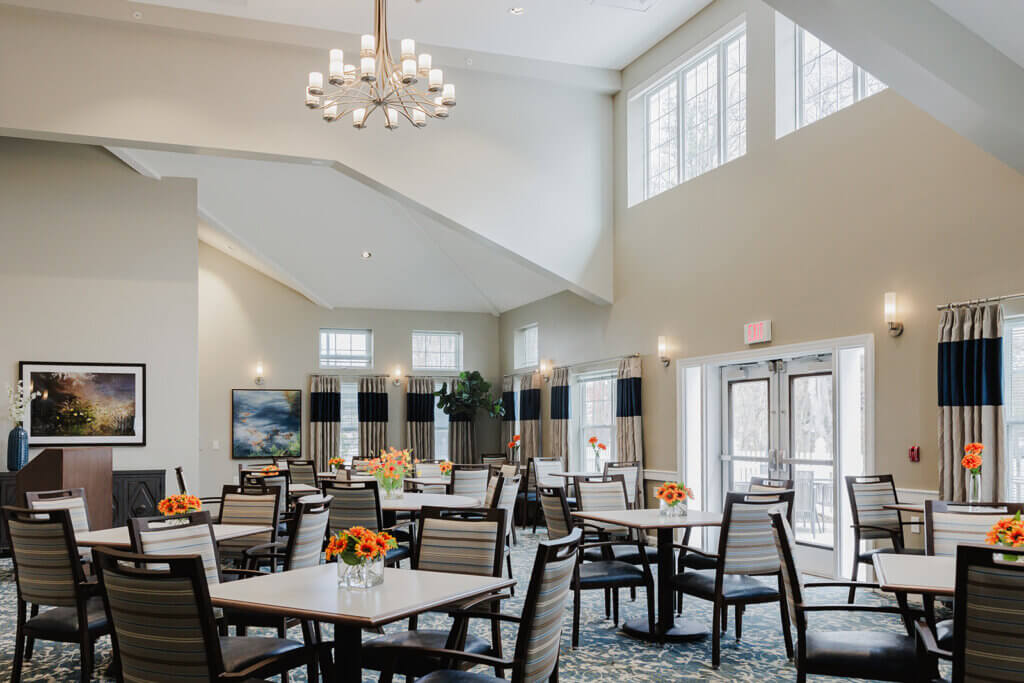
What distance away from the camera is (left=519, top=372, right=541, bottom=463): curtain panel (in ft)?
45.5

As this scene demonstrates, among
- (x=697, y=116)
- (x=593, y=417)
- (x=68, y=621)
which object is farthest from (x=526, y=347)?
(x=68, y=621)

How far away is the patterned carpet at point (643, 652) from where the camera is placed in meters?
4.91

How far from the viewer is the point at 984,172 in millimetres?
Answer: 6344

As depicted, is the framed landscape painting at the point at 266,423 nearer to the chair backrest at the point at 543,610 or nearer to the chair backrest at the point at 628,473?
the chair backrest at the point at 628,473

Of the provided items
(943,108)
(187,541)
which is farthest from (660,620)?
(943,108)

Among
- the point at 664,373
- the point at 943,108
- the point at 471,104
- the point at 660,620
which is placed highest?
the point at 471,104

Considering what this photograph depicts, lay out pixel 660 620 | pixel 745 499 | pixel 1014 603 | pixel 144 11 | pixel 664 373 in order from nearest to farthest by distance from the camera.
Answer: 1. pixel 1014 603
2. pixel 745 499
3. pixel 660 620
4. pixel 144 11
5. pixel 664 373

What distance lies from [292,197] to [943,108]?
951cm

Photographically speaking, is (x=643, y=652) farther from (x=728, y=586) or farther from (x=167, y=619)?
(x=167, y=619)

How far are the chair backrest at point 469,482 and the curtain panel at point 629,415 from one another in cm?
233

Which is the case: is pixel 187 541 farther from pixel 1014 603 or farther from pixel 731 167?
pixel 731 167

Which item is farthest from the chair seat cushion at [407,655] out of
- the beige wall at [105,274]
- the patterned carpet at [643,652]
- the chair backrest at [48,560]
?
the beige wall at [105,274]

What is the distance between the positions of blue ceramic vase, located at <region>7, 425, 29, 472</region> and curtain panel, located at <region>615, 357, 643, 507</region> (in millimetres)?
6875

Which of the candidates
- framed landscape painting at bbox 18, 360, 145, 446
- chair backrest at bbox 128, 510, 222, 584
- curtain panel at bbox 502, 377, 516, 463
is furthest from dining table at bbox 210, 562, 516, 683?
curtain panel at bbox 502, 377, 516, 463
